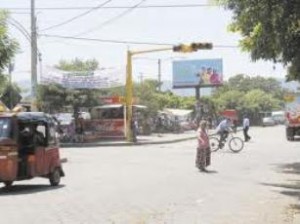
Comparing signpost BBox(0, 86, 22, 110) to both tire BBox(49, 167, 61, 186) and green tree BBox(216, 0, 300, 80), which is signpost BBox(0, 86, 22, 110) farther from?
green tree BBox(216, 0, 300, 80)

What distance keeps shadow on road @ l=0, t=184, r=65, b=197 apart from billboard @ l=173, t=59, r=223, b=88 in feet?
249

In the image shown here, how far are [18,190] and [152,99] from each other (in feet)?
174

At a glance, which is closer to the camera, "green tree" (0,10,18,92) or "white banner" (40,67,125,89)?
"green tree" (0,10,18,92)

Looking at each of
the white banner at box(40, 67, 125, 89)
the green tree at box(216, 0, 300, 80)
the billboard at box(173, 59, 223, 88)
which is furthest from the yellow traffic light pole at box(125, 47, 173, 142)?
the billboard at box(173, 59, 223, 88)

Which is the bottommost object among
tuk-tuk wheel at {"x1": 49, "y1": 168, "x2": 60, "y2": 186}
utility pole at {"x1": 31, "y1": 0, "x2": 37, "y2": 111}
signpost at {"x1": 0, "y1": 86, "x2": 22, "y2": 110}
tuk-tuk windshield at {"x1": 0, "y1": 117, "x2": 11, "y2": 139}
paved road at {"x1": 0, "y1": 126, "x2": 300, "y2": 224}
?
paved road at {"x1": 0, "y1": 126, "x2": 300, "y2": 224}

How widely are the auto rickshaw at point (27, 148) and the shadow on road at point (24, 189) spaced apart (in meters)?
0.22

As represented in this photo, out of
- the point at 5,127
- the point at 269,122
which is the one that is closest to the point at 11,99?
the point at 5,127

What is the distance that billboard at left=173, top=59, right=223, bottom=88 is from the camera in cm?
9631

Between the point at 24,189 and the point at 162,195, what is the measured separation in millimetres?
3851

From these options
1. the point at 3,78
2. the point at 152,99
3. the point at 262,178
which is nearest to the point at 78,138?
the point at 152,99

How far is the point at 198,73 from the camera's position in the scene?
97938mm

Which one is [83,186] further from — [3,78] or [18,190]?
[3,78]

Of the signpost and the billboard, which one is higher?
the billboard

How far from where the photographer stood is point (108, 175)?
23828mm
